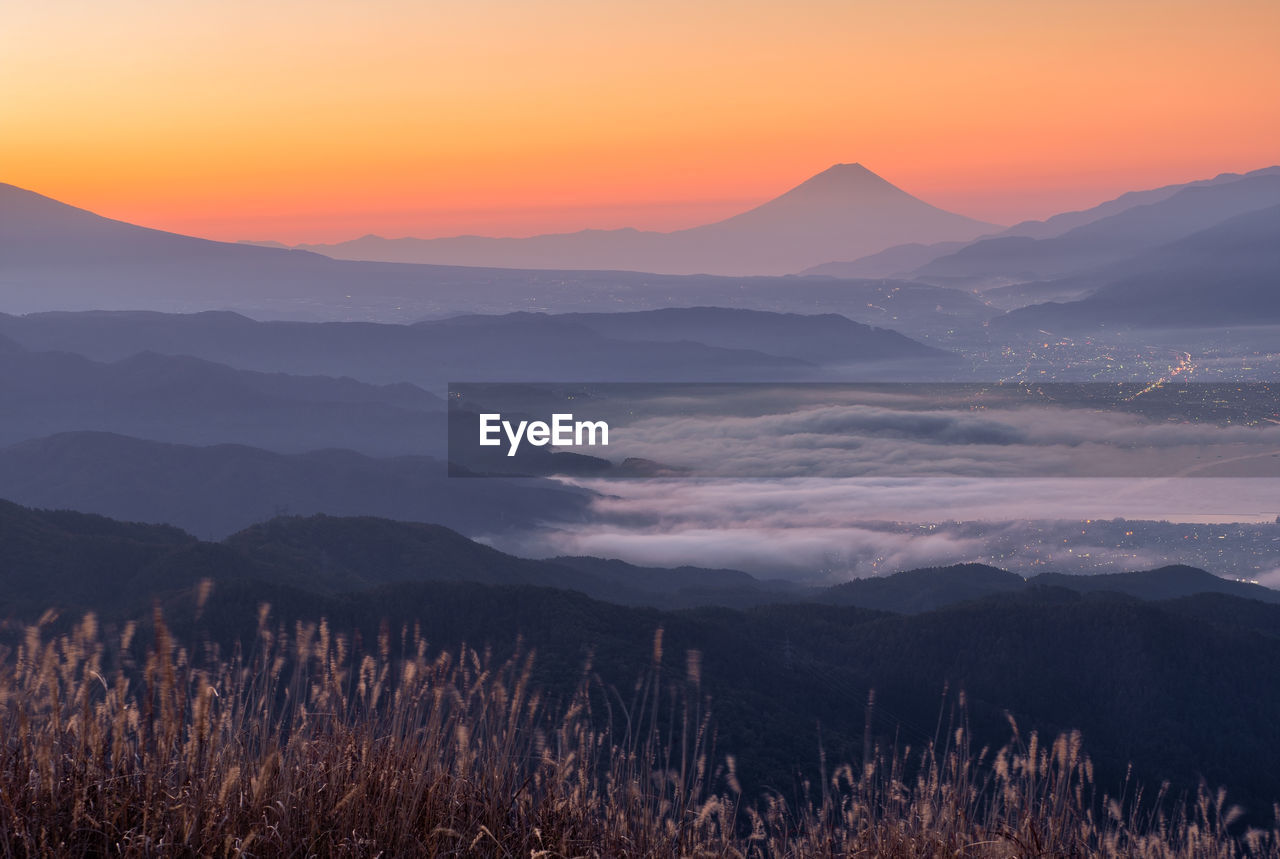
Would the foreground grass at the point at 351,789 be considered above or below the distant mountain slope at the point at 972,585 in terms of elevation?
above

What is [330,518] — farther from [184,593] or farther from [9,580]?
[184,593]

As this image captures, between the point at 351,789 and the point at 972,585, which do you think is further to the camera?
the point at 972,585

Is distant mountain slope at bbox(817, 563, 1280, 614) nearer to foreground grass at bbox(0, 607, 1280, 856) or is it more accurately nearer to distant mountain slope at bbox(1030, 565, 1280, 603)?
distant mountain slope at bbox(1030, 565, 1280, 603)

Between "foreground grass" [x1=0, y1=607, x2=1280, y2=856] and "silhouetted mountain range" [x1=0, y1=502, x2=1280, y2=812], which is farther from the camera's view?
"silhouetted mountain range" [x1=0, y1=502, x2=1280, y2=812]

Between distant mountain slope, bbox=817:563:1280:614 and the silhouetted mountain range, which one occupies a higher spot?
the silhouetted mountain range

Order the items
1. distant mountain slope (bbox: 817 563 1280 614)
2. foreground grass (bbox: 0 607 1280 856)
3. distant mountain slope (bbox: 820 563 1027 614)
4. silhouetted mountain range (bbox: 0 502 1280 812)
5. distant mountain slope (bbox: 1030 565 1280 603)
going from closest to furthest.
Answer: foreground grass (bbox: 0 607 1280 856) → silhouetted mountain range (bbox: 0 502 1280 812) → distant mountain slope (bbox: 820 563 1027 614) → distant mountain slope (bbox: 817 563 1280 614) → distant mountain slope (bbox: 1030 565 1280 603)

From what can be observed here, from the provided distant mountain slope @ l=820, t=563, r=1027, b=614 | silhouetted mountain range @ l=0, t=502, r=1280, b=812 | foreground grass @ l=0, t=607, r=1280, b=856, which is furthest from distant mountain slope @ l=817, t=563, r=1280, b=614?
foreground grass @ l=0, t=607, r=1280, b=856

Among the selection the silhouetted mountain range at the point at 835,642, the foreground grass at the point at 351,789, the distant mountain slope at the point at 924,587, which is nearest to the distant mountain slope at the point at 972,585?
the distant mountain slope at the point at 924,587

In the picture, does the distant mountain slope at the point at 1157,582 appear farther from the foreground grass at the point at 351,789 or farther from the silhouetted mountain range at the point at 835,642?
the foreground grass at the point at 351,789

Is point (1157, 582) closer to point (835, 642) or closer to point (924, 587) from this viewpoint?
point (924, 587)

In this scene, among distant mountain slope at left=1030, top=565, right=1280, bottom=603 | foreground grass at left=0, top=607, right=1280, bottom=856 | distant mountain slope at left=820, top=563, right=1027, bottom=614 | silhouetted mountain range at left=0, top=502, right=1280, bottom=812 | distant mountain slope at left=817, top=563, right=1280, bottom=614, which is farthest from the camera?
distant mountain slope at left=1030, top=565, right=1280, bottom=603

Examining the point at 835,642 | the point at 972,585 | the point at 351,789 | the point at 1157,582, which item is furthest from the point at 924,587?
the point at 351,789
